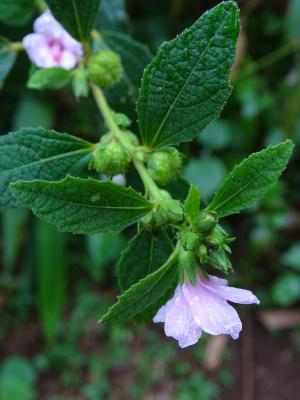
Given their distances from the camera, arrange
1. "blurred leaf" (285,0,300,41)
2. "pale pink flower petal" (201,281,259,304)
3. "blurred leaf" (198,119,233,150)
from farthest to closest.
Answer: "blurred leaf" (198,119,233,150) < "blurred leaf" (285,0,300,41) < "pale pink flower petal" (201,281,259,304)

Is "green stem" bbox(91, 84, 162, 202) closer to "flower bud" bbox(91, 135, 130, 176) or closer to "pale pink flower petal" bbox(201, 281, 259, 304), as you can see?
"flower bud" bbox(91, 135, 130, 176)

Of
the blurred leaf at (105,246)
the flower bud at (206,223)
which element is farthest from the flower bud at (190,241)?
the blurred leaf at (105,246)

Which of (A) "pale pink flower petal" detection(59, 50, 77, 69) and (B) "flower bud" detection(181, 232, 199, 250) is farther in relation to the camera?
(A) "pale pink flower petal" detection(59, 50, 77, 69)

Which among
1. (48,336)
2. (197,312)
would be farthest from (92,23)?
(48,336)

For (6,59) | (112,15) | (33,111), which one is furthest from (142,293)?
(33,111)

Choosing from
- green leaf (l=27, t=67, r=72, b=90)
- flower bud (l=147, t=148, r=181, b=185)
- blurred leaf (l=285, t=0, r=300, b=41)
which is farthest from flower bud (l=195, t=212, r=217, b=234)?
blurred leaf (l=285, t=0, r=300, b=41)

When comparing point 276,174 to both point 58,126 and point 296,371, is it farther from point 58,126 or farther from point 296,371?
point 296,371
